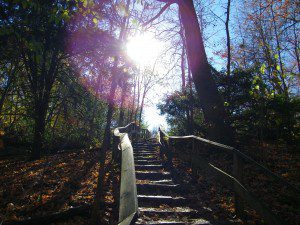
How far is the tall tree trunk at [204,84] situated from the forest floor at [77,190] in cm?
121

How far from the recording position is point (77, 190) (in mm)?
7461

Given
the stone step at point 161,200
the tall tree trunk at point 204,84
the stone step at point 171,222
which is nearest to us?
the stone step at point 171,222

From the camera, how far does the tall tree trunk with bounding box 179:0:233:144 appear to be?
1044 centimetres

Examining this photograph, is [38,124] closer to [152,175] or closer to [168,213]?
[152,175]

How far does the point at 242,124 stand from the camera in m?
12.2

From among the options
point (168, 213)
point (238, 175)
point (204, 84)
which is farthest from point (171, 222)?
point (204, 84)

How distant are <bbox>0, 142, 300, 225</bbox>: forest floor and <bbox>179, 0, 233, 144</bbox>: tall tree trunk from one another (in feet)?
3.98

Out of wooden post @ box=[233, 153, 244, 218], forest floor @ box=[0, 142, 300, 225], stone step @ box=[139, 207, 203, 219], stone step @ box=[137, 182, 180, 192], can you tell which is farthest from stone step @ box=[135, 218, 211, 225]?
stone step @ box=[137, 182, 180, 192]

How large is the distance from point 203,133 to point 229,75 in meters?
3.05

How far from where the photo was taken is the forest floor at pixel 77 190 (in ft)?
19.7

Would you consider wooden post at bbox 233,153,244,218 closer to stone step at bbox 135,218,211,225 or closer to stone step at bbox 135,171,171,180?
stone step at bbox 135,218,211,225

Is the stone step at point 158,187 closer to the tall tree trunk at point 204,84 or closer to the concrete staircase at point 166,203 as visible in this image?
the concrete staircase at point 166,203

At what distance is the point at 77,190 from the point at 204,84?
639 centimetres

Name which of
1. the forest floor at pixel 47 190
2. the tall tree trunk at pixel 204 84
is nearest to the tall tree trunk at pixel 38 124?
the forest floor at pixel 47 190
